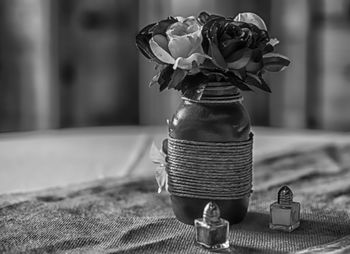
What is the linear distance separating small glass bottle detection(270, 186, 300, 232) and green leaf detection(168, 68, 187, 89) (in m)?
0.25

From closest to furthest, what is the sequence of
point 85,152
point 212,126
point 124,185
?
1. point 212,126
2. point 124,185
3. point 85,152

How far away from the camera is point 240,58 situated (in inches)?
45.6

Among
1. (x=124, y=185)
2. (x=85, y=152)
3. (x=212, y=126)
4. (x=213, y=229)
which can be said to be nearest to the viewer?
(x=213, y=229)

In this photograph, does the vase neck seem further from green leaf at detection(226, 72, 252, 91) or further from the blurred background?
the blurred background

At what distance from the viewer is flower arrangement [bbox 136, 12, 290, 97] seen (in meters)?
1.15

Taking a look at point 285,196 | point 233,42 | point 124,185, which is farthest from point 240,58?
point 124,185

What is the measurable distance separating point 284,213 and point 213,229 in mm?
170

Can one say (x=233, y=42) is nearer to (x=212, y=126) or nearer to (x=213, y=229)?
(x=212, y=126)

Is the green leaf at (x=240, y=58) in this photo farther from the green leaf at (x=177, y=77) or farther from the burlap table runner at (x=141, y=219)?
the burlap table runner at (x=141, y=219)

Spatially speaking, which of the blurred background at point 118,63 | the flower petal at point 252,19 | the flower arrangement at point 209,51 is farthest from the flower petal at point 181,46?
the blurred background at point 118,63

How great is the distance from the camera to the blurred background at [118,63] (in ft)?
10.5

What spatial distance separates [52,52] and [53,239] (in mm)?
2157

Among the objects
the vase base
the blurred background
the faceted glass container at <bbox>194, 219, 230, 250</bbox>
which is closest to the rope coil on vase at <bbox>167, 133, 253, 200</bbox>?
the vase base

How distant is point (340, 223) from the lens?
1.27 m
